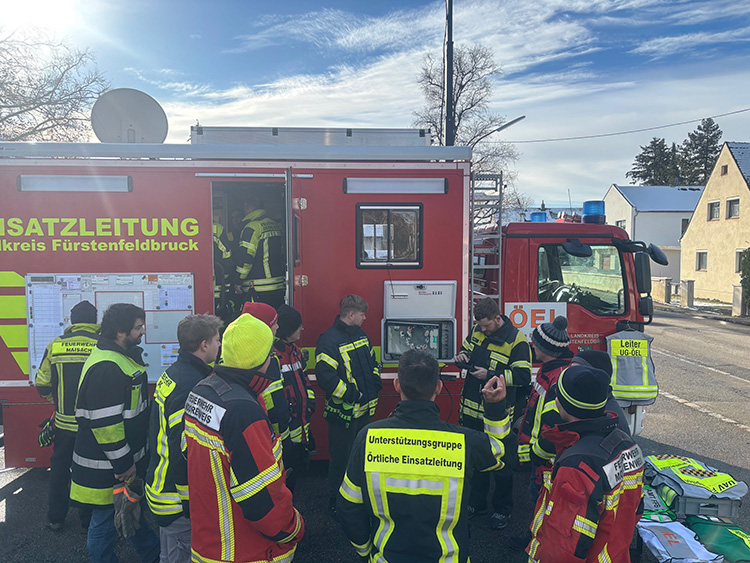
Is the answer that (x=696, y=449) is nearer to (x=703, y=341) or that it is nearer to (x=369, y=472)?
(x=369, y=472)

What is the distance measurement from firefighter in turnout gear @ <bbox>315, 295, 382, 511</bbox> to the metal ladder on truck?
1.23m

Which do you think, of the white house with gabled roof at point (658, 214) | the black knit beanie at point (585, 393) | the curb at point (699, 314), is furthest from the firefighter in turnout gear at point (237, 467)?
the white house with gabled roof at point (658, 214)

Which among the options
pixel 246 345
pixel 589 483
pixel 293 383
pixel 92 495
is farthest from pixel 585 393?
pixel 92 495

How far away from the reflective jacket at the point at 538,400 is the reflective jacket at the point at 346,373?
1.23m

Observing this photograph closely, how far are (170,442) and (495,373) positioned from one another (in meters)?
2.55

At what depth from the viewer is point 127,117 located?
511 centimetres

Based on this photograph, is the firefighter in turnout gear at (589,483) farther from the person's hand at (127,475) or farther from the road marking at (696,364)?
the road marking at (696,364)

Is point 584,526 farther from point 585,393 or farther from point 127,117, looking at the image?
point 127,117

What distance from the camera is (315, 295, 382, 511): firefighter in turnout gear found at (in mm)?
3809

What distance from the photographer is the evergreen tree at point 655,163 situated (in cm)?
5434

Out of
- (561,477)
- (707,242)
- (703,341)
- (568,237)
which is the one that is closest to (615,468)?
(561,477)

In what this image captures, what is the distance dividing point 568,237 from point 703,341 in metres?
10.2

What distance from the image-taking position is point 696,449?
5695mm

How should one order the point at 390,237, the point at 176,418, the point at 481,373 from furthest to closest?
1. the point at 390,237
2. the point at 481,373
3. the point at 176,418
